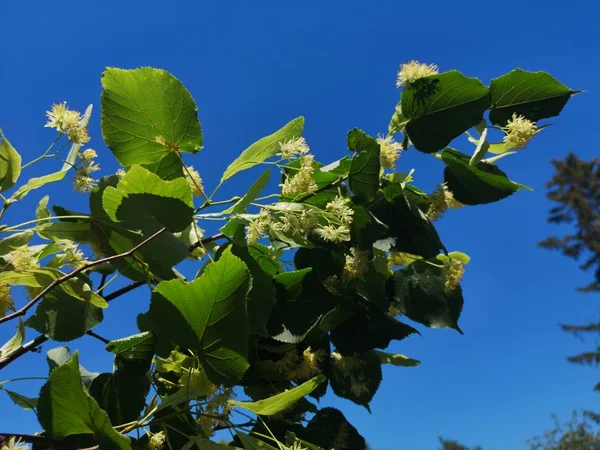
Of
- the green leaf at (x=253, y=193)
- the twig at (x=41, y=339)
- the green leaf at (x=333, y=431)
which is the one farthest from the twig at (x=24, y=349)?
the green leaf at (x=333, y=431)

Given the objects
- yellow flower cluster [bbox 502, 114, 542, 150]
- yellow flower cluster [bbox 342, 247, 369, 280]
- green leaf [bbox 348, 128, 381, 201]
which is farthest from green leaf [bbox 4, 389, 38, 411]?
yellow flower cluster [bbox 502, 114, 542, 150]

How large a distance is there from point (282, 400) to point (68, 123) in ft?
2.43

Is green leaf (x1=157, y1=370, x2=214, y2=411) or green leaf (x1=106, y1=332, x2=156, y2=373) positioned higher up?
green leaf (x1=106, y1=332, x2=156, y2=373)

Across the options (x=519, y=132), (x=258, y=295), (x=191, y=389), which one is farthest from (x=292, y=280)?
(x=519, y=132)

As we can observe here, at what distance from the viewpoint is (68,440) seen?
0.91m

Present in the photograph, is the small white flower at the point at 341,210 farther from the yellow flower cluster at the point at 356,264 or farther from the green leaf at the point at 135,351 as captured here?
the green leaf at the point at 135,351

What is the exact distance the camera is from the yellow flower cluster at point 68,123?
3.96 ft

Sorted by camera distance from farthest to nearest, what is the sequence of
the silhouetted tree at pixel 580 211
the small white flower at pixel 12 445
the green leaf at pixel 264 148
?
1. the silhouetted tree at pixel 580 211
2. the green leaf at pixel 264 148
3. the small white flower at pixel 12 445

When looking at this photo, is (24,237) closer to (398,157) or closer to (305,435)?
(305,435)

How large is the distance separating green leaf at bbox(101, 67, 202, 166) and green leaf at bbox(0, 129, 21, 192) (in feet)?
0.57

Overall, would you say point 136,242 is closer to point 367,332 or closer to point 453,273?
point 367,332

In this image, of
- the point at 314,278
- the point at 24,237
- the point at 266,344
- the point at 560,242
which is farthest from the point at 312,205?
the point at 560,242

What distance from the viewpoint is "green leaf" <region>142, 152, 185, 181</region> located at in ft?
3.90

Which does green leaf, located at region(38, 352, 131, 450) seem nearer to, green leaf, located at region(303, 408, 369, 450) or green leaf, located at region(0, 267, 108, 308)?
green leaf, located at region(0, 267, 108, 308)
